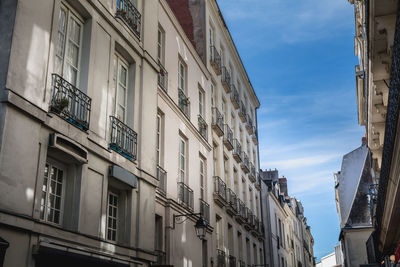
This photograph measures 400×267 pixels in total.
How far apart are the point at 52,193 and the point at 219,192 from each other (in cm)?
1143

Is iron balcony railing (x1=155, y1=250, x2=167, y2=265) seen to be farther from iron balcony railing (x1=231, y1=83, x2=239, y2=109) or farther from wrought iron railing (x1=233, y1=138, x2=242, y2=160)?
iron balcony railing (x1=231, y1=83, x2=239, y2=109)

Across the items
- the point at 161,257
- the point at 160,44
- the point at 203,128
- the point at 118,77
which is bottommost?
the point at 161,257

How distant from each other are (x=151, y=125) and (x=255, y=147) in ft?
63.8

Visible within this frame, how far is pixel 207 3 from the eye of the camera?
22047 mm

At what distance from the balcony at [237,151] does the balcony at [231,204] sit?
205 centimetres

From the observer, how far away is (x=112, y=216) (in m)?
10.4

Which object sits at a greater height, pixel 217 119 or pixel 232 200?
pixel 217 119

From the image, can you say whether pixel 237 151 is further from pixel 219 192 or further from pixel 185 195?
pixel 185 195

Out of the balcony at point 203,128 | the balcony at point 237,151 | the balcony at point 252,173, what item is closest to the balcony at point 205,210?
the balcony at point 203,128

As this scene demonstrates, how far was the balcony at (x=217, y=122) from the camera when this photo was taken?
2012 cm

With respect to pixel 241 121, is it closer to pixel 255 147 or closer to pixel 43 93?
pixel 255 147

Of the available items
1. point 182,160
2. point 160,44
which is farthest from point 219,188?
point 160,44

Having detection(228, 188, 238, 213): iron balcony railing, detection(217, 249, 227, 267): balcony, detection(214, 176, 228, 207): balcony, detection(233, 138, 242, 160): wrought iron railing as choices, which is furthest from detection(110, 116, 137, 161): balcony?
detection(233, 138, 242, 160): wrought iron railing

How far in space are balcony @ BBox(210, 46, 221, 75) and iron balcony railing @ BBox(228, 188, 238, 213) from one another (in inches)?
210
